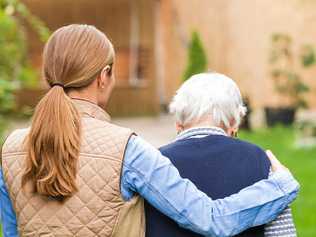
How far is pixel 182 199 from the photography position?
9.57 feet

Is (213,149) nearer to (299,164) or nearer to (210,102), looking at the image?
(210,102)

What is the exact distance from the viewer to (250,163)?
311 cm

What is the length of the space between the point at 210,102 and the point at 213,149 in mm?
158

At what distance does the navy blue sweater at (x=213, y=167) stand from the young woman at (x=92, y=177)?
6cm

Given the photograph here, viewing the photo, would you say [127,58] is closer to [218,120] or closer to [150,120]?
[150,120]

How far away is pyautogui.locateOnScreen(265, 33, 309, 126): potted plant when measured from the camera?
67.6 feet

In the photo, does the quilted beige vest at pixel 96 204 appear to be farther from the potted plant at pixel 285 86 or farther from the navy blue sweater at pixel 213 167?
the potted plant at pixel 285 86

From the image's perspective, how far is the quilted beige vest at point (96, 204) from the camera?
2.94 m

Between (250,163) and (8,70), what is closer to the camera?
(250,163)

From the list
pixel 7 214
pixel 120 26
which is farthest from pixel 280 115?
pixel 7 214

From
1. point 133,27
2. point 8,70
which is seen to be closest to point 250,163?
point 8,70

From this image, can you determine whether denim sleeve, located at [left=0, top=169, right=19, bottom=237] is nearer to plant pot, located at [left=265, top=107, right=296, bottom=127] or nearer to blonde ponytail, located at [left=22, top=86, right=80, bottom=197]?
blonde ponytail, located at [left=22, top=86, right=80, bottom=197]

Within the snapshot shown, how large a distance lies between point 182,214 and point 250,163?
1.07 ft

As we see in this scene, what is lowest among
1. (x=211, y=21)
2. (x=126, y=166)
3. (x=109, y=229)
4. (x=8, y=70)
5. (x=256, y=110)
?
(x=256, y=110)
